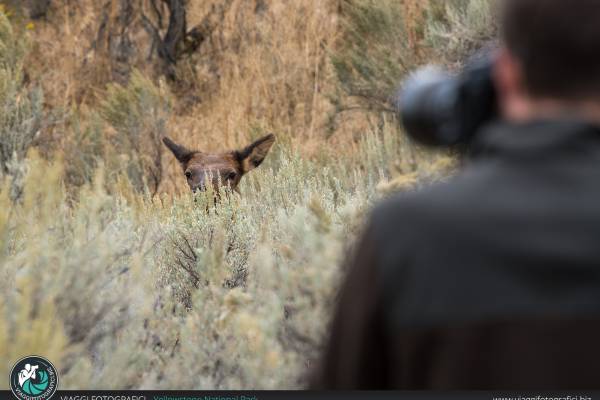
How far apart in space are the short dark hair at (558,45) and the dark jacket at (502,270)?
0.07m

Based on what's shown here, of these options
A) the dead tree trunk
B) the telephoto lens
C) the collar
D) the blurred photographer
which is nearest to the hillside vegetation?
the dead tree trunk

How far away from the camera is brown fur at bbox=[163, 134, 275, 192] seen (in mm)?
7949

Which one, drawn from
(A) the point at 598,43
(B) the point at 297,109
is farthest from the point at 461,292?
(B) the point at 297,109

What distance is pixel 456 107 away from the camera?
6.36 ft

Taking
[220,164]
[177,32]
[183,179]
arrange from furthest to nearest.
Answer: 1. [177,32]
2. [183,179]
3. [220,164]

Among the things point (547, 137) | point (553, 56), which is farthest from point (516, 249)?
point (553, 56)

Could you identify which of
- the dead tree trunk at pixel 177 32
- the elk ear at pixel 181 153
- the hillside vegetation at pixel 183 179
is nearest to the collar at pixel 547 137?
the hillside vegetation at pixel 183 179

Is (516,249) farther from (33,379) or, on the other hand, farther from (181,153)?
(181,153)

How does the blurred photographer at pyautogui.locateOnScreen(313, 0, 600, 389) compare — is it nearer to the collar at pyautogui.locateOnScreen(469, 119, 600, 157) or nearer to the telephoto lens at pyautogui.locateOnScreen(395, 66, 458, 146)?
the collar at pyautogui.locateOnScreen(469, 119, 600, 157)

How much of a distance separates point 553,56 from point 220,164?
683 cm

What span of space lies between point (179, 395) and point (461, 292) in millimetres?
1592

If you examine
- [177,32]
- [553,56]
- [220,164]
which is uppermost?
[177,32]

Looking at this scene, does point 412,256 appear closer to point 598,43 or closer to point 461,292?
point 461,292

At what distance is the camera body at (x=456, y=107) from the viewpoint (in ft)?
6.31
